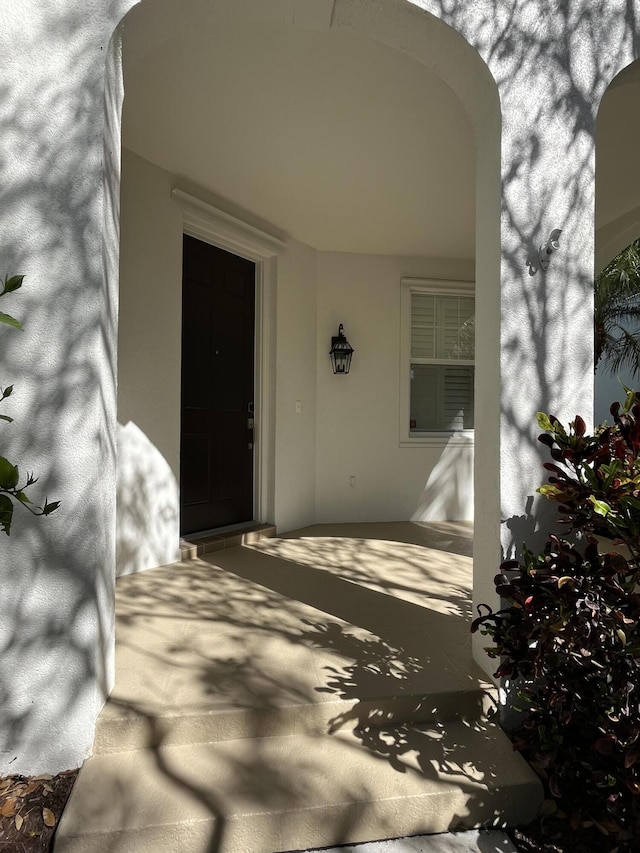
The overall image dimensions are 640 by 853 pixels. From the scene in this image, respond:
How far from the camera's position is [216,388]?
4.19m

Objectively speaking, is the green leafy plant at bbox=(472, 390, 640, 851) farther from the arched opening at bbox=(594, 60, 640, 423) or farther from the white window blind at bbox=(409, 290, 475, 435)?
the white window blind at bbox=(409, 290, 475, 435)

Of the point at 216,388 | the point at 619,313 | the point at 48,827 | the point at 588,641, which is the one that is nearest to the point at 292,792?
the point at 48,827

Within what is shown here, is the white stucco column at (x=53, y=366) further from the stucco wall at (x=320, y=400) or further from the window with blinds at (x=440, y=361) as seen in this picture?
the window with blinds at (x=440, y=361)

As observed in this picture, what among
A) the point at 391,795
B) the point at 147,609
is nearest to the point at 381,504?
the point at 147,609

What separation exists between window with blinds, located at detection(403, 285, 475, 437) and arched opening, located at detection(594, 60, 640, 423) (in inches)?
55.7

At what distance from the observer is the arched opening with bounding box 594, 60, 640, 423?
8.61 feet

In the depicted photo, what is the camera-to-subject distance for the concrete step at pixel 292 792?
1451 millimetres

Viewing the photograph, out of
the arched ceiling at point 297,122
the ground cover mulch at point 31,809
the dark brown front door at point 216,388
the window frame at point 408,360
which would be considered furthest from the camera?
the window frame at point 408,360

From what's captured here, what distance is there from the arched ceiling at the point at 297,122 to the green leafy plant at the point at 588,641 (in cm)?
202

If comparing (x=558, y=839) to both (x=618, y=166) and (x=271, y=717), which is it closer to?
(x=271, y=717)

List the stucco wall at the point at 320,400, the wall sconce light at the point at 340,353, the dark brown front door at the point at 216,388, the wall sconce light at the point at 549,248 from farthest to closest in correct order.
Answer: the wall sconce light at the point at 340,353, the dark brown front door at the point at 216,388, the stucco wall at the point at 320,400, the wall sconce light at the point at 549,248

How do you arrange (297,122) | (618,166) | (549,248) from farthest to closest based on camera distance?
1. (618,166)
2. (297,122)
3. (549,248)

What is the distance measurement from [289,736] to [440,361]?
432 centimetres

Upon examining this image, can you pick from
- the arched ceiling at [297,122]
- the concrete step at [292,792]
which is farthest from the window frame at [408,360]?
the concrete step at [292,792]
